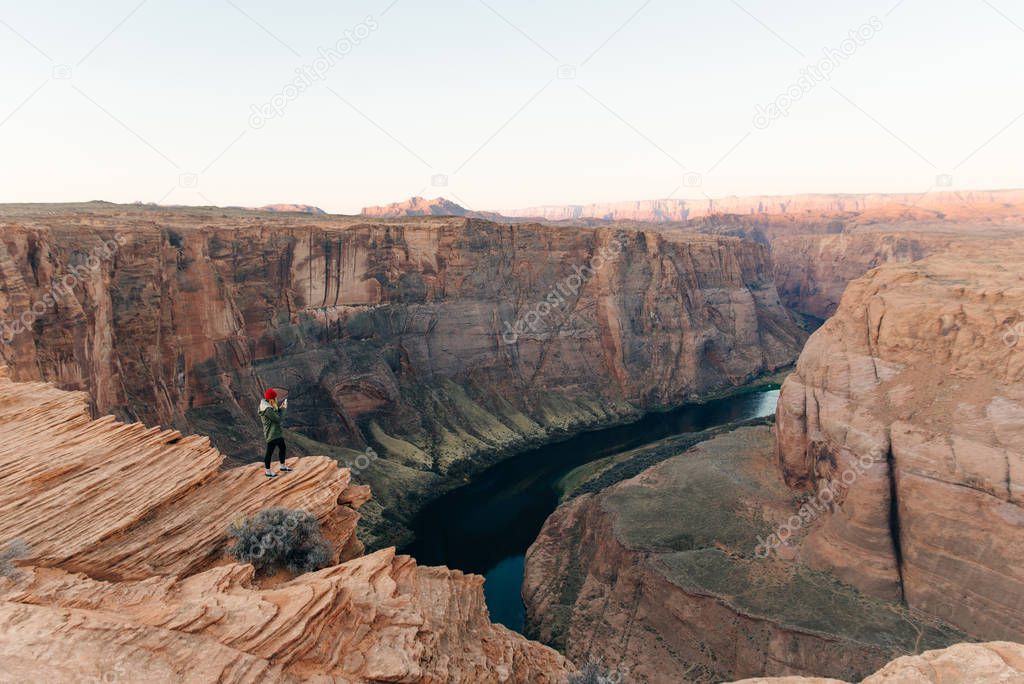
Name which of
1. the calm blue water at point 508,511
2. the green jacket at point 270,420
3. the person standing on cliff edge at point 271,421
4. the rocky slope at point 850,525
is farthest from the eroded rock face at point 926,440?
the green jacket at point 270,420

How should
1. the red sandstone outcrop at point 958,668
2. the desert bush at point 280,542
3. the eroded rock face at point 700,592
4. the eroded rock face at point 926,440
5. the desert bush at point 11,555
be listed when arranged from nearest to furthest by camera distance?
1. the red sandstone outcrop at point 958,668
2. the desert bush at point 11,555
3. the desert bush at point 280,542
4. the eroded rock face at point 926,440
5. the eroded rock face at point 700,592

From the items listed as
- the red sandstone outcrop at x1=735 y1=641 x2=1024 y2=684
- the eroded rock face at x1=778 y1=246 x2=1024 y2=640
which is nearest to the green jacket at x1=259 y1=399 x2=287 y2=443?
the red sandstone outcrop at x1=735 y1=641 x2=1024 y2=684

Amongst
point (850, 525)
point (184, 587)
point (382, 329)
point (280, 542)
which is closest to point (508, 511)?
point (382, 329)

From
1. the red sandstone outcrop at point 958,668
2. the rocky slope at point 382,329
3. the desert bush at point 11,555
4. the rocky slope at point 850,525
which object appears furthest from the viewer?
the rocky slope at point 382,329

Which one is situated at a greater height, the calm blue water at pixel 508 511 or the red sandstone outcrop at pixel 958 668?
the red sandstone outcrop at pixel 958 668

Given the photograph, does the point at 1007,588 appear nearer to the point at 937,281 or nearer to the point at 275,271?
the point at 937,281

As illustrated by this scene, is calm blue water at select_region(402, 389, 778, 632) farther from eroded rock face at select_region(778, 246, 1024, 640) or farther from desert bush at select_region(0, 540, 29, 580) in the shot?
desert bush at select_region(0, 540, 29, 580)

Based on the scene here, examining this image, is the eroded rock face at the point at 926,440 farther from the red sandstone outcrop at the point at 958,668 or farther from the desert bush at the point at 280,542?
the desert bush at the point at 280,542
